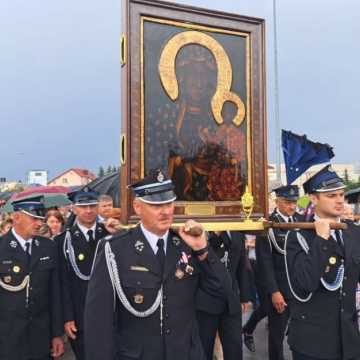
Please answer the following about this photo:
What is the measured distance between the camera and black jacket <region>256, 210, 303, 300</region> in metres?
4.69

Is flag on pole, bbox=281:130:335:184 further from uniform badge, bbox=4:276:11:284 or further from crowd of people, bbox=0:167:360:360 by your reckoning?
uniform badge, bbox=4:276:11:284

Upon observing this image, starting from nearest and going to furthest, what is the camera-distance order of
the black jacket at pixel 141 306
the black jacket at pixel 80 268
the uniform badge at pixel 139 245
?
the black jacket at pixel 141 306
the uniform badge at pixel 139 245
the black jacket at pixel 80 268

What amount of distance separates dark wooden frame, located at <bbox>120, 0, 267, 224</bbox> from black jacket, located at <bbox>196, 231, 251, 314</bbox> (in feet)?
2.70

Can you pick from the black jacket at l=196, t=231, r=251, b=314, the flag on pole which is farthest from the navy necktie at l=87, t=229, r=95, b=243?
the flag on pole

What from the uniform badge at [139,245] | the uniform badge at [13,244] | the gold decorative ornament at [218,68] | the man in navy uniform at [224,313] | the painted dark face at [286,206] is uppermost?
the gold decorative ornament at [218,68]

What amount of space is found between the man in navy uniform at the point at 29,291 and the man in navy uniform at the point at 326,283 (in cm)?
185

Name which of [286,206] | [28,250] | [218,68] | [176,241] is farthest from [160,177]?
[286,206]

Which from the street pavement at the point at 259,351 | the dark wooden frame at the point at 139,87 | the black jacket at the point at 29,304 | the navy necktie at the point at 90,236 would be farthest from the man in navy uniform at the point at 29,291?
the street pavement at the point at 259,351

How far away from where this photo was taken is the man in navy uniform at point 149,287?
2.39m

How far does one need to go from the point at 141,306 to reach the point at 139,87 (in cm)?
139

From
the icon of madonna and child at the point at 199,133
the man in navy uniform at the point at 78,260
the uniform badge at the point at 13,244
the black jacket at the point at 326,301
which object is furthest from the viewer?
the man in navy uniform at the point at 78,260

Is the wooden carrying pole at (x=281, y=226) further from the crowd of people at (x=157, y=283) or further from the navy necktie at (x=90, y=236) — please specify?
the navy necktie at (x=90, y=236)

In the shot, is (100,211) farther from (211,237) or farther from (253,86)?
(253,86)

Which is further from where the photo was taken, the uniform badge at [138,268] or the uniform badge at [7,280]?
the uniform badge at [7,280]
